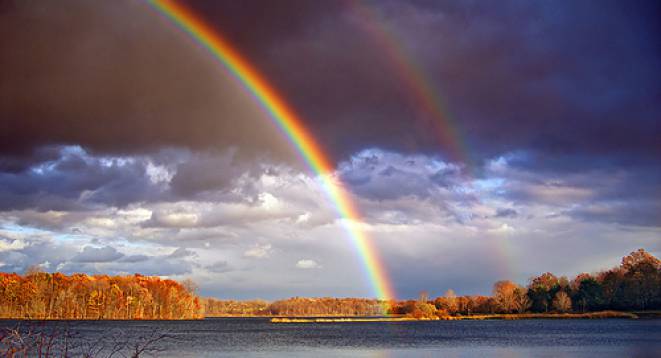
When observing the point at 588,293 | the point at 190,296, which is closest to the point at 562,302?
the point at 588,293

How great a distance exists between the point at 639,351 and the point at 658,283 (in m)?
103

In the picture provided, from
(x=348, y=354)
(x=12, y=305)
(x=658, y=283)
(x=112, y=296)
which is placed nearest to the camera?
(x=348, y=354)

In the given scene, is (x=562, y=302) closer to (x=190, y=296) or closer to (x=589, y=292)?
(x=589, y=292)

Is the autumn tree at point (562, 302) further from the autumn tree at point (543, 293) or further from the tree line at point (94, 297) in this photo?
the tree line at point (94, 297)

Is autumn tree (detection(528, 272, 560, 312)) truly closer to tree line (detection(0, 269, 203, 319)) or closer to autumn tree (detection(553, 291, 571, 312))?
autumn tree (detection(553, 291, 571, 312))

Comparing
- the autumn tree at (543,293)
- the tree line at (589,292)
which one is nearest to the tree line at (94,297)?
the tree line at (589,292)

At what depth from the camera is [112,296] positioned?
A: 17012cm

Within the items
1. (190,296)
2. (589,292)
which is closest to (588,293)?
(589,292)

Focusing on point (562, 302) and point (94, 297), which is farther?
A: point (94, 297)

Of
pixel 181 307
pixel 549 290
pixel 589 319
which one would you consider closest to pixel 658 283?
pixel 589 319

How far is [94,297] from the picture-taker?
16462 cm

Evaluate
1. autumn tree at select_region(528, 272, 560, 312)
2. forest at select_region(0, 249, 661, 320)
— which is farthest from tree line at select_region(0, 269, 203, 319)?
autumn tree at select_region(528, 272, 560, 312)

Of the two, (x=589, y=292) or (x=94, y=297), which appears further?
(x=94, y=297)

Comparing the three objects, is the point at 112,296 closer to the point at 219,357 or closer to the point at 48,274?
the point at 48,274
